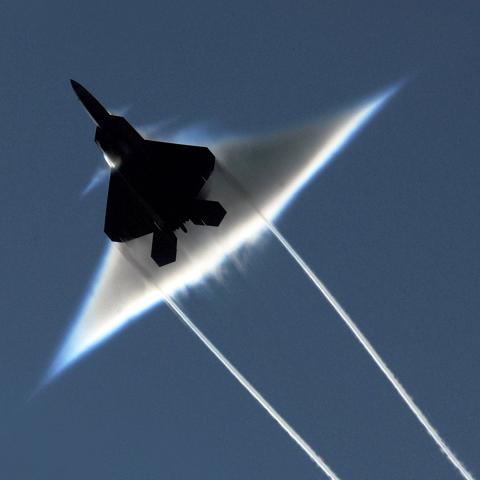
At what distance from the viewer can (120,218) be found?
8012cm

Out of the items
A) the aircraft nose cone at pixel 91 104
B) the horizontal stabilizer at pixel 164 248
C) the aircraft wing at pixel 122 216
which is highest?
the aircraft nose cone at pixel 91 104

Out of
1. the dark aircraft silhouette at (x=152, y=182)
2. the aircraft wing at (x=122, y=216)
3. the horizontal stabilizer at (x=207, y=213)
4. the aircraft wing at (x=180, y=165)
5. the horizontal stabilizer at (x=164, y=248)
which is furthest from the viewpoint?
the aircraft wing at (x=122, y=216)

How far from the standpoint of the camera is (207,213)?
7525 cm

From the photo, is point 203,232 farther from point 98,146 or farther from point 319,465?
point 319,465

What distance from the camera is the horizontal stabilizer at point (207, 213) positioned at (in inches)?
2963

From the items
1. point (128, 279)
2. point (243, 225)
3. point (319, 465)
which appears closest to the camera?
point (319, 465)

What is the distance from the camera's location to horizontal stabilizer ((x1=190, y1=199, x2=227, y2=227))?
247 ft

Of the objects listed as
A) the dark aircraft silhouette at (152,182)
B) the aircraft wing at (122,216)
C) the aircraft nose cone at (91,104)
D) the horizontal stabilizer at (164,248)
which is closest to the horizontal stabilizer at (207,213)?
the dark aircraft silhouette at (152,182)

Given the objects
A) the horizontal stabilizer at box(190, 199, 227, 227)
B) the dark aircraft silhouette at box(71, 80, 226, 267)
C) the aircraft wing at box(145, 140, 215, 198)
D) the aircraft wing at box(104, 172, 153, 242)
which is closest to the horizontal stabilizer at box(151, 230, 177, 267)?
the dark aircraft silhouette at box(71, 80, 226, 267)

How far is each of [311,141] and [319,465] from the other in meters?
21.7

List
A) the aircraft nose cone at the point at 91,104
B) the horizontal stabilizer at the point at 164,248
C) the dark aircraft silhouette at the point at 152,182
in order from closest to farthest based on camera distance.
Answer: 1. the dark aircraft silhouette at the point at 152,182
2. the aircraft nose cone at the point at 91,104
3. the horizontal stabilizer at the point at 164,248

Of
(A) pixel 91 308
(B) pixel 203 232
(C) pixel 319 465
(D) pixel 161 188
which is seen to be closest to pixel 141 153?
(D) pixel 161 188

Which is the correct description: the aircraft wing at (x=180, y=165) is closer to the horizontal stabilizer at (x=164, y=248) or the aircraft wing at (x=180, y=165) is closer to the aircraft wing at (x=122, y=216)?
the horizontal stabilizer at (x=164, y=248)

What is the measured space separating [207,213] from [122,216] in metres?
7.81
